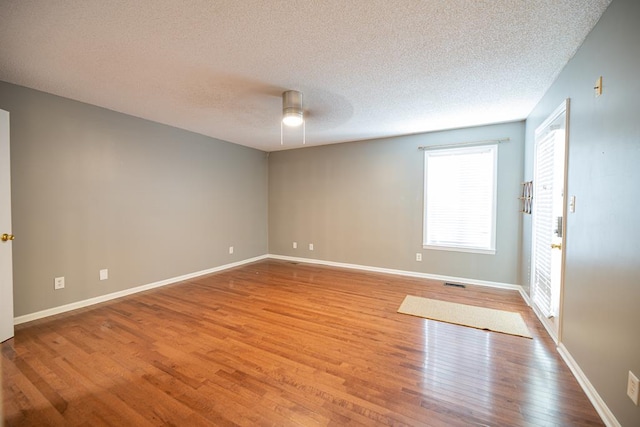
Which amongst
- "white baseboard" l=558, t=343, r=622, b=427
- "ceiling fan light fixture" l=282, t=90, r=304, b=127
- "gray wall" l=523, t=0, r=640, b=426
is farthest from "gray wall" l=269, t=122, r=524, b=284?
"ceiling fan light fixture" l=282, t=90, r=304, b=127

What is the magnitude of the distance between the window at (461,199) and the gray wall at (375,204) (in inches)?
4.1

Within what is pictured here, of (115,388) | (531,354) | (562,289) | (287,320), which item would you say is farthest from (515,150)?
(115,388)

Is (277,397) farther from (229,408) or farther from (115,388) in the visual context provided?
(115,388)

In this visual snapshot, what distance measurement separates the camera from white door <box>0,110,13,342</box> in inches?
87.3

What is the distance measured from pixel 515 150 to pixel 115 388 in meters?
5.05

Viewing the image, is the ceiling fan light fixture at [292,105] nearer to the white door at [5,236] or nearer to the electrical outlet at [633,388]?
the white door at [5,236]

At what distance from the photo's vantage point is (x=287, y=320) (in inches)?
107

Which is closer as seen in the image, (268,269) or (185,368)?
(185,368)

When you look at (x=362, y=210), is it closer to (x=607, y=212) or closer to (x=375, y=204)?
(x=375, y=204)

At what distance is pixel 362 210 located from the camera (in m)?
4.76

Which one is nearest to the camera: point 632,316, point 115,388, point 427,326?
point 632,316

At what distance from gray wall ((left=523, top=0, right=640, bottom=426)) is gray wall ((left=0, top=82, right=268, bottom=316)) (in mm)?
4682

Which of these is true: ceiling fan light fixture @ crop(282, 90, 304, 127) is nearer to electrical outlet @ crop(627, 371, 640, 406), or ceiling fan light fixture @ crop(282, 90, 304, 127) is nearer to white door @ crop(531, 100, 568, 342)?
white door @ crop(531, 100, 568, 342)

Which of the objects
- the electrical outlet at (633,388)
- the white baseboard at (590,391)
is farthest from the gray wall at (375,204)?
the electrical outlet at (633,388)
